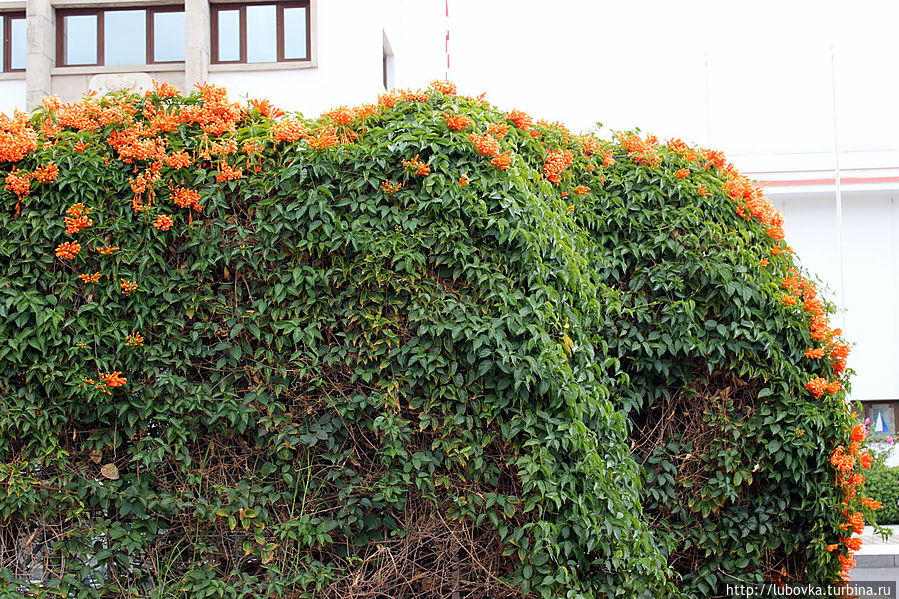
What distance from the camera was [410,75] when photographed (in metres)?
12.8

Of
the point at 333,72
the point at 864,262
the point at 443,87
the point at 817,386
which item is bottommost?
the point at 817,386

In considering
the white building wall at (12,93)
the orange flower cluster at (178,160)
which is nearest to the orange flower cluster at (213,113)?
the orange flower cluster at (178,160)

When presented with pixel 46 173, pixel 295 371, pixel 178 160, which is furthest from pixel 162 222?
pixel 295 371

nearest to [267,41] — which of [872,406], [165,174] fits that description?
[165,174]

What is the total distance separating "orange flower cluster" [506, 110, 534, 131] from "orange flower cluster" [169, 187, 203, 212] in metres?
1.79

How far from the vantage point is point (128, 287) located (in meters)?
3.55

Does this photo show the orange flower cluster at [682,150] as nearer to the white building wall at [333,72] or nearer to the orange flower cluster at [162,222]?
the orange flower cluster at [162,222]

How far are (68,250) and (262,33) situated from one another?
7.70m

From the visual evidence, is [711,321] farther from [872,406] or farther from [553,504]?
[872,406]

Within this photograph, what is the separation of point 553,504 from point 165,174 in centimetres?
251

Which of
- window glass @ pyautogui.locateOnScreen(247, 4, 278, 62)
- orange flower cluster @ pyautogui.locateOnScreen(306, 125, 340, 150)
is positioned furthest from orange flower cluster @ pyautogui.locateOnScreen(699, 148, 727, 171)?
window glass @ pyautogui.locateOnScreen(247, 4, 278, 62)

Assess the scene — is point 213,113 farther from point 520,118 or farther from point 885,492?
point 885,492

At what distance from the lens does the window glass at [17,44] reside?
1061 centimetres

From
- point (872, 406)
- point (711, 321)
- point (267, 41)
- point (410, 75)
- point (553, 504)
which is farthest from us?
point (872, 406)
